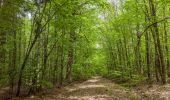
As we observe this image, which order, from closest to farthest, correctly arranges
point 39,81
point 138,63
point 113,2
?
point 39,81, point 138,63, point 113,2

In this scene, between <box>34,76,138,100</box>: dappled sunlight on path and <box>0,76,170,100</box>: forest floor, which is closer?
<box>0,76,170,100</box>: forest floor

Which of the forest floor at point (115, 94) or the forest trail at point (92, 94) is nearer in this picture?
the forest floor at point (115, 94)

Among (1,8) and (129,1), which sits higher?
(129,1)

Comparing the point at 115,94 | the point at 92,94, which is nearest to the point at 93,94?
the point at 92,94

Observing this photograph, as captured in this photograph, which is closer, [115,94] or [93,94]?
[115,94]

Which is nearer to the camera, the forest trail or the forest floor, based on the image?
the forest floor

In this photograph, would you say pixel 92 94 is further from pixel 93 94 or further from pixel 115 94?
pixel 115 94

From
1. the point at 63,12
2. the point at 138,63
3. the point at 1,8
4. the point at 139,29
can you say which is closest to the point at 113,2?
the point at 139,29

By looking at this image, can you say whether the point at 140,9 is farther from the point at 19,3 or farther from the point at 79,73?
the point at 79,73

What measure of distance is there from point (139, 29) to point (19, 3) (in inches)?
554

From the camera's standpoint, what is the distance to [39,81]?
14961mm

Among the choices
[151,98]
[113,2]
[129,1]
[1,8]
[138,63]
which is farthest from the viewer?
[113,2]

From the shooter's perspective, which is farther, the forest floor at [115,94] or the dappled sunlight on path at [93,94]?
the dappled sunlight on path at [93,94]

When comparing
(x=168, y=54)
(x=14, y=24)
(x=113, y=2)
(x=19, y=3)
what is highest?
(x=113, y=2)
